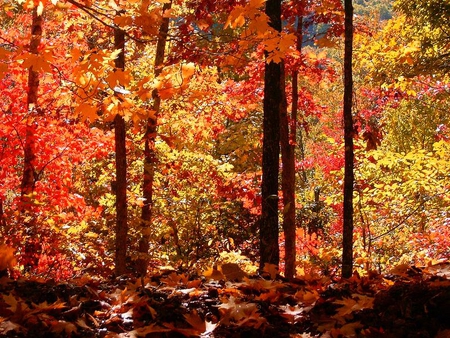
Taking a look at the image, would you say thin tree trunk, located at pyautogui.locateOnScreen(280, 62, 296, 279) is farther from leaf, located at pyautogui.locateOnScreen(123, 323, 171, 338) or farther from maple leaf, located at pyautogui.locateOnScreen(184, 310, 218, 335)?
leaf, located at pyautogui.locateOnScreen(123, 323, 171, 338)

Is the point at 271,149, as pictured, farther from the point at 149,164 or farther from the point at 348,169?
the point at 149,164

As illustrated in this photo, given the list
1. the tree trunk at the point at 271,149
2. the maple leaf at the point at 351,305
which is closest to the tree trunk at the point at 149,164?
the tree trunk at the point at 271,149

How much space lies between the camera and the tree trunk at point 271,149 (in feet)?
15.1

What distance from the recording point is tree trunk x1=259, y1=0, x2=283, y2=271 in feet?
15.1

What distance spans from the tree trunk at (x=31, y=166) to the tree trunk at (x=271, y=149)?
2.99 metres

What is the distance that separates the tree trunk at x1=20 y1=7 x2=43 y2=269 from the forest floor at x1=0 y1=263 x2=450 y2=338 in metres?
4.09

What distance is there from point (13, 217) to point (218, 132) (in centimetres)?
459

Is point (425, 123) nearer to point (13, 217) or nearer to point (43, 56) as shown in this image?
point (13, 217)

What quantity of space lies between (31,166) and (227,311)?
7.11 meters

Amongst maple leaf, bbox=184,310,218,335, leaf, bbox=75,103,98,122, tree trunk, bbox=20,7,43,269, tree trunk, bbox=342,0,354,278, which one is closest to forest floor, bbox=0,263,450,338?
maple leaf, bbox=184,310,218,335

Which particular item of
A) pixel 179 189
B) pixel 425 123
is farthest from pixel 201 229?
pixel 425 123

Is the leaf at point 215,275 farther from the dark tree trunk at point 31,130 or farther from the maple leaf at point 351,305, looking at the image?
the dark tree trunk at point 31,130

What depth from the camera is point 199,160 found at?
9.38 m

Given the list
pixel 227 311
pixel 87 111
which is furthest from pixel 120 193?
pixel 227 311
